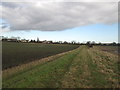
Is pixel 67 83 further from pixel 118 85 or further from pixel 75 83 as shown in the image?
pixel 118 85

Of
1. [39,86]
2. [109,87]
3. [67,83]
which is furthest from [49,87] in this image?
[109,87]

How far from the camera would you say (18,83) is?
12.7m

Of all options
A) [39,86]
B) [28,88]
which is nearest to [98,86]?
[39,86]

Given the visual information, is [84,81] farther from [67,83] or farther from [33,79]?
[33,79]

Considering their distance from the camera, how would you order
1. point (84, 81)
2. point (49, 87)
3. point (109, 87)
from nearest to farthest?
point (49, 87) < point (109, 87) < point (84, 81)

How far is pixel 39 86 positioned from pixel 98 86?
4.71 metres

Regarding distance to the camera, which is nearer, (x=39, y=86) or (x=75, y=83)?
(x=39, y=86)

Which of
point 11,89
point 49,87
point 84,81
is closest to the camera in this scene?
point 11,89

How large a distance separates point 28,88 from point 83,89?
4024 millimetres

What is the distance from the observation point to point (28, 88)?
1168 centimetres

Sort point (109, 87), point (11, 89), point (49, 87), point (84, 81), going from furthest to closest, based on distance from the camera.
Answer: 1. point (84, 81)
2. point (109, 87)
3. point (49, 87)
4. point (11, 89)

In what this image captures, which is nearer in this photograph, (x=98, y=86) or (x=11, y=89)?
(x=11, y=89)

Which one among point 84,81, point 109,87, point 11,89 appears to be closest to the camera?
point 11,89

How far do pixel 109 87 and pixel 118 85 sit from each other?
1.21 m
